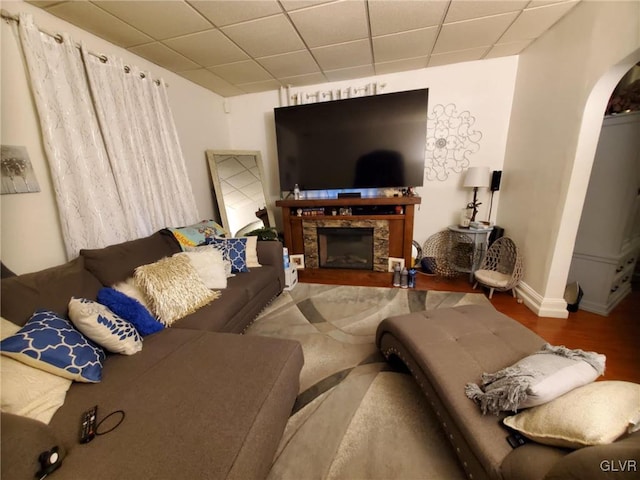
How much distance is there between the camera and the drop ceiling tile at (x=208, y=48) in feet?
6.58

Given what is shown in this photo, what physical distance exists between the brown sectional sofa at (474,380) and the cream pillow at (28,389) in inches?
59.5

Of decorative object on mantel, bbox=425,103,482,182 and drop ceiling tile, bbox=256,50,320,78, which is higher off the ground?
drop ceiling tile, bbox=256,50,320,78

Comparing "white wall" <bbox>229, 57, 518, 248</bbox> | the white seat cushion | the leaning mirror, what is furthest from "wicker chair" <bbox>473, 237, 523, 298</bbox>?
the leaning mirror

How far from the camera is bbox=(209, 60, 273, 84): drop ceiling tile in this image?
2502 mm

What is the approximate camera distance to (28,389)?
873 mm

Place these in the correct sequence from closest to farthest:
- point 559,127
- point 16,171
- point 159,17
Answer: point 16,171 → point 159,17 → point 559,127

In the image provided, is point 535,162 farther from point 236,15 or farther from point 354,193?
point 236,15

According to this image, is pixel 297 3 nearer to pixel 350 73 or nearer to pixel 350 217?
pixel 350 73

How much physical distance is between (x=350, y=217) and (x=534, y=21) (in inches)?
88.5

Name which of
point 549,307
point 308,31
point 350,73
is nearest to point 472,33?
point 350,73

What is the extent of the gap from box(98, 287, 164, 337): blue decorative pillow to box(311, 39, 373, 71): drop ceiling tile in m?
2.51

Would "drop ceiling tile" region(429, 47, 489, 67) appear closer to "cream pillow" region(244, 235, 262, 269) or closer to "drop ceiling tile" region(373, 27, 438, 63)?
"drop ceiling tile" region(373, 27, 438, 63)

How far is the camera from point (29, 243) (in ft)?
4.98

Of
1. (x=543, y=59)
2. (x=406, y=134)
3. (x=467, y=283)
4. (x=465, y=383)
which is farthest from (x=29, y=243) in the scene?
(x=543, y=59)
